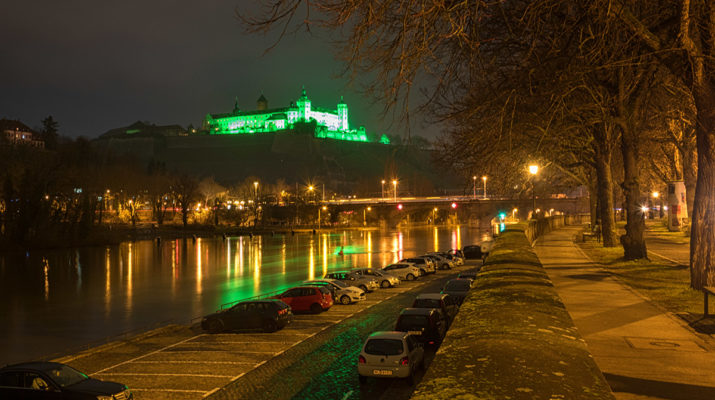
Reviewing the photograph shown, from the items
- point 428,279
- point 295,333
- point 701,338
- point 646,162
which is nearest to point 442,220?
point 646,162

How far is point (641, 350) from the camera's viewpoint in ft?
31.3

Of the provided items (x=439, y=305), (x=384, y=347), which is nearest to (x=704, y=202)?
(x=384, y=347)

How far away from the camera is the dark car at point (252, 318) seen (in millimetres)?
22172

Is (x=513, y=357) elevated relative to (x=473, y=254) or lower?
elevated

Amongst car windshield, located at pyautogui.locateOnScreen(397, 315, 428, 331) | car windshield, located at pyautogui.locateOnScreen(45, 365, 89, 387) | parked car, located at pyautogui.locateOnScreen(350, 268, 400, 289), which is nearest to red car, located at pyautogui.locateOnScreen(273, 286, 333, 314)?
parked car, located at pyautogui.locateOnScreen(350, 268, 400, 289)

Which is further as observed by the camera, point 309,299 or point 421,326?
point 309,299

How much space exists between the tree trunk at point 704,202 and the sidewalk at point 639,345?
5.05ft

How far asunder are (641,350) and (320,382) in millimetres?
8163

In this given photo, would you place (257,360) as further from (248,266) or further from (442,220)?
(442,220)

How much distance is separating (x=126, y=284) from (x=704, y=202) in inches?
1754

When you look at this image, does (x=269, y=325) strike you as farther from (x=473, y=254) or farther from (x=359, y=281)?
(x=473, y=254)

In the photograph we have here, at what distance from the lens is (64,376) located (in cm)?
1378

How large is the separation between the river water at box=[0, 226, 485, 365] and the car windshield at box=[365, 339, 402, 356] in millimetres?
15712

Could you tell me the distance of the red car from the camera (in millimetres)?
26516
